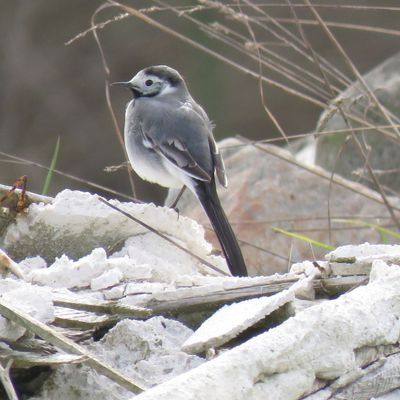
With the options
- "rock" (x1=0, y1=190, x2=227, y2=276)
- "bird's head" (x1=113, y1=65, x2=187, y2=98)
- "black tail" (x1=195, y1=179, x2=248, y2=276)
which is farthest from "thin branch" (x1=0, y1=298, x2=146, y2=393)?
"bird's head" (x1=113, y1=65, x2=187, y2=98)

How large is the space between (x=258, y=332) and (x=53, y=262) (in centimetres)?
93

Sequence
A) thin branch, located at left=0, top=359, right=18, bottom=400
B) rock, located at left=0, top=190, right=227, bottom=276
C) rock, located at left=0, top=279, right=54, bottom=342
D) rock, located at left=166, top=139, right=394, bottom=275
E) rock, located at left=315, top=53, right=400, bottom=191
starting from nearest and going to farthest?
thin branch, located at left=0, top=359, right=18, bottom=400 → rock, located at left=0, top=279, right=54, bottom=342 → rock, located at left=0, top=190, right=227, bottom=276 → rock, located at left=166, top=139, right=394, bottom=275 → rock, located at left=315, top=53, right=400, bottom=191

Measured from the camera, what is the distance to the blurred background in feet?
41.8

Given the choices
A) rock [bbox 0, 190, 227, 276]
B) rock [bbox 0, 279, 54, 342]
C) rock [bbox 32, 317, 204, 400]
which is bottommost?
rock [bbox 0, 190, 227, 276]

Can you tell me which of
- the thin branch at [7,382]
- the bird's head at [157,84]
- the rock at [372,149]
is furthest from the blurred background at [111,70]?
the thin branch at [7,382]

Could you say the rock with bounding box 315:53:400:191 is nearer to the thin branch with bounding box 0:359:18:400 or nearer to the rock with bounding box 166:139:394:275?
the rock with bounding box 166:139:394:275

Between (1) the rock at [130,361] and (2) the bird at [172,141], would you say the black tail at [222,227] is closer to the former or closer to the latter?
(2) the bird at [172,141]

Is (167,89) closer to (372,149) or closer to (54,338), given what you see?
(372,149)

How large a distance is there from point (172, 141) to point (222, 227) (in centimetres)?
64

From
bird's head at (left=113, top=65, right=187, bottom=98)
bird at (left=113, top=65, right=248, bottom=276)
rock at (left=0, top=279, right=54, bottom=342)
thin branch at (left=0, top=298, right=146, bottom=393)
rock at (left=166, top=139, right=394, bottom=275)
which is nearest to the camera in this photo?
thin branch at (left=0, top=298, right=146, bottom=393)

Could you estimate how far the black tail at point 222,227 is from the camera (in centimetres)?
376

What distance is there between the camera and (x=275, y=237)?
556 centimetres

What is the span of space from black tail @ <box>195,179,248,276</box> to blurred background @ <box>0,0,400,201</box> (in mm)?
7778

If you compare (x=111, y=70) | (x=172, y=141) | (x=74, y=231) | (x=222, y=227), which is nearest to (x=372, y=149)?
(x=172, y=141)
